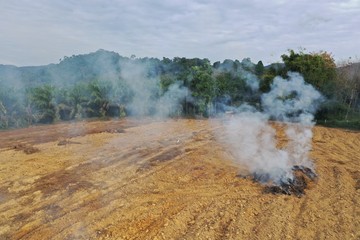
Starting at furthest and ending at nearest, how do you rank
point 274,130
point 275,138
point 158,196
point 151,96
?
point 151,96, point 274,130, point 275,138, point 158,196

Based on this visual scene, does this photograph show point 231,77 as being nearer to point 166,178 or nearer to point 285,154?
point 285,154

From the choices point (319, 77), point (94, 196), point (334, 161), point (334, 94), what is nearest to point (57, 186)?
point (94, 196)

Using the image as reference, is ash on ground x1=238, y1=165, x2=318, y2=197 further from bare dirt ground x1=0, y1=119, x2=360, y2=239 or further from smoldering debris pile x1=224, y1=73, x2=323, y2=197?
bare dirt ground x1=0, y1=119, x2=360, y2=239

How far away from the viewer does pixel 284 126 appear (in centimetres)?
1766

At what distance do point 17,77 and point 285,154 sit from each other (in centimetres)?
1792

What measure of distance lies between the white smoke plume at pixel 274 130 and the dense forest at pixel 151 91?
2.50 feet

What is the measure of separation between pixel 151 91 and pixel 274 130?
29.3 ft

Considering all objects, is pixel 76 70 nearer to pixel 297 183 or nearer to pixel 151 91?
pixel 151 91

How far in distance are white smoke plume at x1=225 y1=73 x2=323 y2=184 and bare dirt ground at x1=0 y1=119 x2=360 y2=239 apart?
0.60 meters

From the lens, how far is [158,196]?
23.9 ft

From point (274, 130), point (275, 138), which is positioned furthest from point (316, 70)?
point (275, 138)

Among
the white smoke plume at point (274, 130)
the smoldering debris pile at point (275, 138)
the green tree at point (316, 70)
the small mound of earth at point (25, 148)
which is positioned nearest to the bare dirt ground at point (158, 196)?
the small mound of earth at point (25, 148)

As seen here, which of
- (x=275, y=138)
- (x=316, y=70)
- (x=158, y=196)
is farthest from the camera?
(x=316, y=70)

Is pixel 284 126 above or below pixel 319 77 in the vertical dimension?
below
